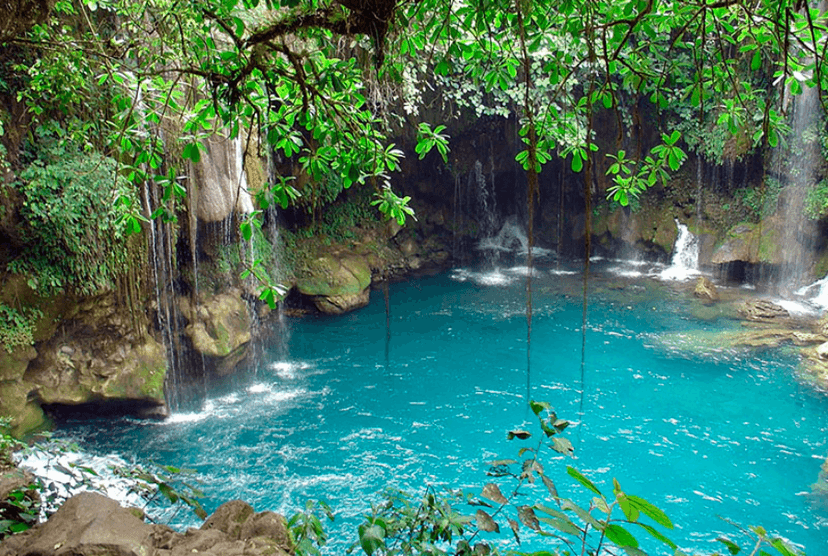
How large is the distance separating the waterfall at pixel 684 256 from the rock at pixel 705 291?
67.0 inches

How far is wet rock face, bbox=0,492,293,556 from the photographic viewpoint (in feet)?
7.95

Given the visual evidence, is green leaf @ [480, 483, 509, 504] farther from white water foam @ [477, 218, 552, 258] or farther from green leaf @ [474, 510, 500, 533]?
white water foam @ [477, 218, 552, 258]

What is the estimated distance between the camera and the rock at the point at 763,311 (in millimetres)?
10375

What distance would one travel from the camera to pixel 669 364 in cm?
873

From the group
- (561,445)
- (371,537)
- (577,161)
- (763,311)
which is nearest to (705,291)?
(763,311)

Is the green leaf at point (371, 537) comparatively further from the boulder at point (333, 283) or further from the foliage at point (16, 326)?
the boulder at point (333, 283)

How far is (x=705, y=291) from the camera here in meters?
11.8

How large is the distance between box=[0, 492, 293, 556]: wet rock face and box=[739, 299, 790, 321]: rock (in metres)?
10.4

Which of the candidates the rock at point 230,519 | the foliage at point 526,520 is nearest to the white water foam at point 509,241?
the rock at point 230,519

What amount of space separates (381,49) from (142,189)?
5540mm

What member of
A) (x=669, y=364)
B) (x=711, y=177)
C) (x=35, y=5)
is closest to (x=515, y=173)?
(x=711, y=177)

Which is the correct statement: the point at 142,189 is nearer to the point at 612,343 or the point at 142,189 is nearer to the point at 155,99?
the point at 155,99

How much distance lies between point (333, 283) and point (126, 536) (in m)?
9.14

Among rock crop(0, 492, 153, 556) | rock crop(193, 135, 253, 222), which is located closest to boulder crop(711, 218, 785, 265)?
rock crop(193, 135, 253, 222)
